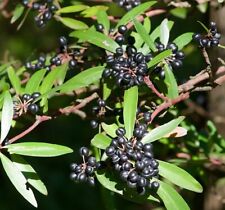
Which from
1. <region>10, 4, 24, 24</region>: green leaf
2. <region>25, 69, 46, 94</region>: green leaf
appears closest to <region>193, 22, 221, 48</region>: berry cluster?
<region>25, 69, 46, 94</region>: green leaf

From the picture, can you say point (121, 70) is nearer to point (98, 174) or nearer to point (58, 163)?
point (98, 174)

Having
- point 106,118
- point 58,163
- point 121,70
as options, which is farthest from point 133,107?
point 58,163

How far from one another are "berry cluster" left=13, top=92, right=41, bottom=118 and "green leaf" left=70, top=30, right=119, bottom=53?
0.62ft

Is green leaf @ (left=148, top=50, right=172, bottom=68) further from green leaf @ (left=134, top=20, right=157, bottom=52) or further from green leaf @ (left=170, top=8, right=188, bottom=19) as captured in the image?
green leaf @ (left=170, top=8, right=188, bottom=19)

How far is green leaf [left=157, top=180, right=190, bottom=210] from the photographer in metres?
1.17

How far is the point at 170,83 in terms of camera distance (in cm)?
129

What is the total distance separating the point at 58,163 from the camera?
3557 millimetres

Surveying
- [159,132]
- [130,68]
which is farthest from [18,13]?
[159,132]

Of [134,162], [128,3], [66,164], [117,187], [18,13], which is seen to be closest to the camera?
[134,162]

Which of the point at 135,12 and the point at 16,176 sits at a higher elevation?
the point at 135,12

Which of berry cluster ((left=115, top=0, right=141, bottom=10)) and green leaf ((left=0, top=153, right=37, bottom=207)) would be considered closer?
green leaf ((left=0, top=153, right=37, bottom=207))

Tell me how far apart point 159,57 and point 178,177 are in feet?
0.84

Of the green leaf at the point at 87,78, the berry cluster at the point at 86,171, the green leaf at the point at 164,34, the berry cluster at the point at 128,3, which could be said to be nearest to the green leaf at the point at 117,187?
the berry cluster at the point at 86,171

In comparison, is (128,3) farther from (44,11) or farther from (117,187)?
(117,187)
